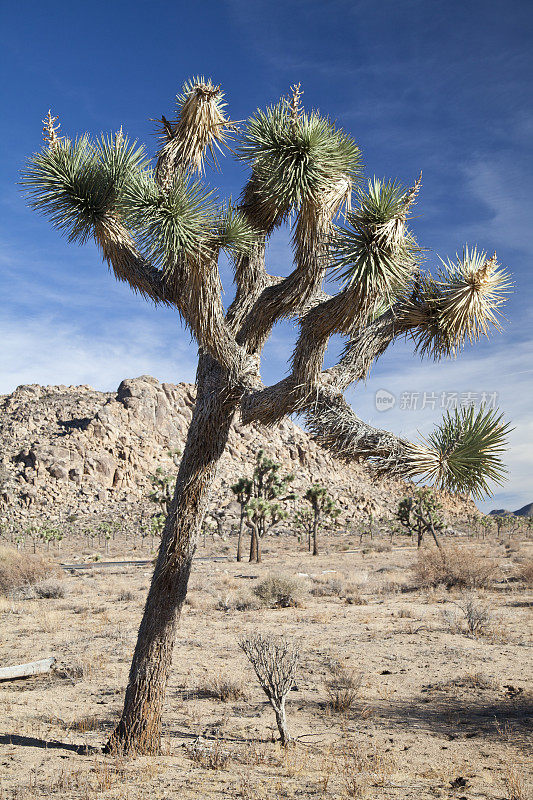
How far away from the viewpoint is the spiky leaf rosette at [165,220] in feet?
15.3

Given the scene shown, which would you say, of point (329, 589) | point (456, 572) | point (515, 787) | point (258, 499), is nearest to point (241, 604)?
point (329, 589)

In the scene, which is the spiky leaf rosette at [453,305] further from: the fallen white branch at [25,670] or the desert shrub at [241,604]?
the desert shrub at [241,604]

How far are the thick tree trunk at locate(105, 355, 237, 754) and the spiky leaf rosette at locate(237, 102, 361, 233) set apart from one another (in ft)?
6.62

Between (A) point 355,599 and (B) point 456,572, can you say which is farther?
(B) point 456,572

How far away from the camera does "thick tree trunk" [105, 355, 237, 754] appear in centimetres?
558

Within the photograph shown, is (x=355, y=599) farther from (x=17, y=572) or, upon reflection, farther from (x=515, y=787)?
(x=17, y=572)

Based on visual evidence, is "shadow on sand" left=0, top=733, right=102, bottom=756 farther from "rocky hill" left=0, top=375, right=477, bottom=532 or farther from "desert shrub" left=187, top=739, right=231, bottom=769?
"rocky hill" left=0, top=375, right=477, bottom=532

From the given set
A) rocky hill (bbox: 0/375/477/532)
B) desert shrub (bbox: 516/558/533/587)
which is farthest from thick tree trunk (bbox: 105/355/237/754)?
rocky hill (bbox: 0/375/477/532)

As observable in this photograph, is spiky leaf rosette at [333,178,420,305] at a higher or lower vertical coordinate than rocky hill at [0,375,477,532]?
lower

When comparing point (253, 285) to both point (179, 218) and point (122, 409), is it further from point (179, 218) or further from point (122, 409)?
point (122, 409)

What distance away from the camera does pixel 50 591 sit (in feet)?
60.5

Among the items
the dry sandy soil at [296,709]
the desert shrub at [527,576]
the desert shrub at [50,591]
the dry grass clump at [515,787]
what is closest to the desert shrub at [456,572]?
the desert shrub at [527,576]

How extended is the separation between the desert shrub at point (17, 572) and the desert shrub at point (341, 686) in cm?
1399

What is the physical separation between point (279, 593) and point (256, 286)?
1240cm
